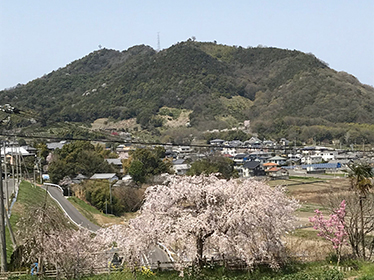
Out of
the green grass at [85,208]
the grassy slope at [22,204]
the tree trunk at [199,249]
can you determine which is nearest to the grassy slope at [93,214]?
the green grass at [85,208]

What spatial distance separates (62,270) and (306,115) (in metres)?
118

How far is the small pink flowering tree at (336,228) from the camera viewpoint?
17.0 metres

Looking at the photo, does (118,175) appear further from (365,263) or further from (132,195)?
(365,263)

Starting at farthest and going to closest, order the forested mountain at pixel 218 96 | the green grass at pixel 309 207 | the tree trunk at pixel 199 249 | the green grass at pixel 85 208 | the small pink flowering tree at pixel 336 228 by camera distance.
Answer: the forested mountain at pixel 218 96, the green grass at pixel 309 207, the green grass at pixel 85 208, the small pink flowering tree at pixel 336 228, the tree trunk at pixel 199 249

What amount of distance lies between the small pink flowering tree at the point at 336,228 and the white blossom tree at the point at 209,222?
2.56m

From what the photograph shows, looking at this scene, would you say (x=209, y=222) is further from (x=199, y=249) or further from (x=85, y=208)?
(x=85, y=208)

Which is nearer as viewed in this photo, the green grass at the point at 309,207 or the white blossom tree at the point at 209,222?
the white blossom tree at the point at 209,222

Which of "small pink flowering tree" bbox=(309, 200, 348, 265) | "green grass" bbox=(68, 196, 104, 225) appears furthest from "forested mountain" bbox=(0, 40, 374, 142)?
"small pink flowering tree" bbox=(309, 200, 348, 265)

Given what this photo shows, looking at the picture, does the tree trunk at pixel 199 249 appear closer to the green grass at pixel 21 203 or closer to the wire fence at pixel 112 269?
the wire fence at pixel 112 269

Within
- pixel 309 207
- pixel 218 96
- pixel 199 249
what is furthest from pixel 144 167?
Answer: pixel 218 96

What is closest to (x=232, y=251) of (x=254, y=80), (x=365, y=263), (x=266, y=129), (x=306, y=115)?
(x=365, y=263)

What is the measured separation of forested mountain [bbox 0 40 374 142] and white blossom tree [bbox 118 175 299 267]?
8758 centimetres

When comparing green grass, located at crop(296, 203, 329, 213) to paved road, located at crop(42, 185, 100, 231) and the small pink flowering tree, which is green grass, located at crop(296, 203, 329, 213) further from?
the small pink flowering tree

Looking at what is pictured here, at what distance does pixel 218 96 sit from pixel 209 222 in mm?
142409
